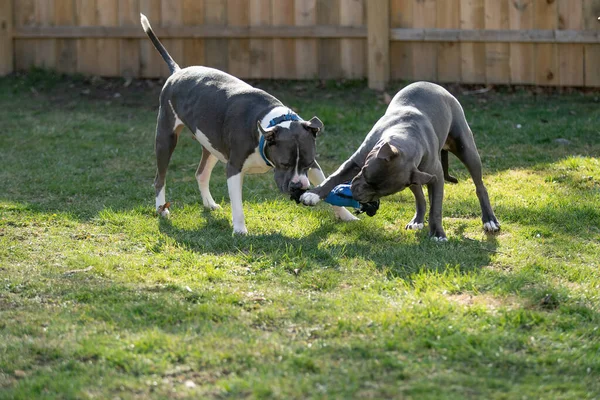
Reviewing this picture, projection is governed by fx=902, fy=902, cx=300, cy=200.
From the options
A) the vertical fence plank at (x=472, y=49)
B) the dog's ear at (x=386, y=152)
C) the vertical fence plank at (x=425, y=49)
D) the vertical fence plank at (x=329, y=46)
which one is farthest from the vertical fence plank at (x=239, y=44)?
the dog's ear at (x=386, y=152)

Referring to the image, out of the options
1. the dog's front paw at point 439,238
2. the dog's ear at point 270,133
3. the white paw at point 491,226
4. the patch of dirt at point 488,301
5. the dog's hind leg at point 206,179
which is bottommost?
the patch of dirt at point 488,301

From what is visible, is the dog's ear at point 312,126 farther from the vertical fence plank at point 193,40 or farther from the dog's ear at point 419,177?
the vertical fence plank at point 193,40

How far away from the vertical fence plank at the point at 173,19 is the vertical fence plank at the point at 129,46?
40cm

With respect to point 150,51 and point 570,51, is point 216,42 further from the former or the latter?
point 570,51

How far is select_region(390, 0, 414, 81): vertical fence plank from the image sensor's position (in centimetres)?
1180

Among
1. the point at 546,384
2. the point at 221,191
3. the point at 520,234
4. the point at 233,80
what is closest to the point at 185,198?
the point at 221,191

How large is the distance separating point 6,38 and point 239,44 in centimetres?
378

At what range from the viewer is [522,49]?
11359 mm

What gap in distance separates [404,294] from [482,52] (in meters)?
6.88

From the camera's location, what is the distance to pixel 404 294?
5.36 meters

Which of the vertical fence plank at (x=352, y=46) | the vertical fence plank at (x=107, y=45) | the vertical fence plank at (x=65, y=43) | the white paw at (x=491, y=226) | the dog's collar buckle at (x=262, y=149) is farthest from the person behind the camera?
the vertical fence plank at (x=65, y=43)

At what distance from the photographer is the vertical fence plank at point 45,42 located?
528 inches

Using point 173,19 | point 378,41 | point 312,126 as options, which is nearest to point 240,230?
point 312,126

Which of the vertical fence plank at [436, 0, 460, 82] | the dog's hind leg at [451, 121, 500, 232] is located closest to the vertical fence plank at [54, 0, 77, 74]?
the vertical fence plank at [436, 0, 460, 82]
